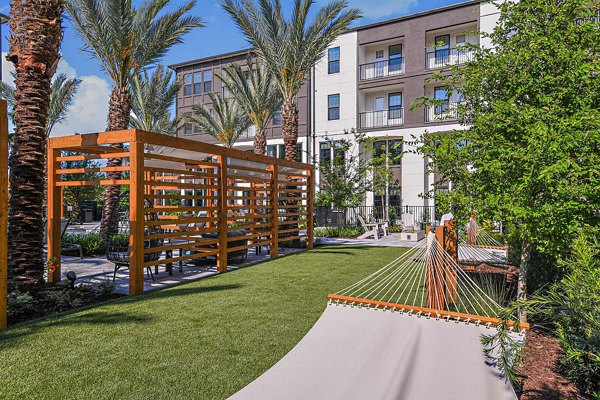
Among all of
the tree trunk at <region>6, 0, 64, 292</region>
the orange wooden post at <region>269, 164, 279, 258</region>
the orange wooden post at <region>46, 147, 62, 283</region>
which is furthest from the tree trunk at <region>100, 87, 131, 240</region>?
the tree trunk at <region>6, 0, 64, 292</region>

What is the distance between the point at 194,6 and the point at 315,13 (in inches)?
154

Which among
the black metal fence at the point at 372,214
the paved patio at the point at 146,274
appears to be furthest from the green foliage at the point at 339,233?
the paved patio at the point at 146,274

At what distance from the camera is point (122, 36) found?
34.0ft

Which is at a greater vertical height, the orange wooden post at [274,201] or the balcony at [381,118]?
the balcony at [381,118]

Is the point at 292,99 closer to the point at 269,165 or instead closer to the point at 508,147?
the point at 269,165

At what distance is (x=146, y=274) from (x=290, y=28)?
9149 mm

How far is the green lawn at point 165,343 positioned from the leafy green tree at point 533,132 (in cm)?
252

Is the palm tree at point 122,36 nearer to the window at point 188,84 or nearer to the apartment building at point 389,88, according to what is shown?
the apartment building at point 389,88

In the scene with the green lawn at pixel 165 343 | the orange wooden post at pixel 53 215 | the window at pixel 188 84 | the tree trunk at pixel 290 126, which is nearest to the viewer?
the green lawn at pixel 165 343

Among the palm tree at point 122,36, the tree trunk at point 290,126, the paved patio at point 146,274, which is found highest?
the palm tree at point 122,36

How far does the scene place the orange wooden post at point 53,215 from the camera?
6.75 meters

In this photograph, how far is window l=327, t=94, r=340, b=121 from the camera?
24078 millimetres

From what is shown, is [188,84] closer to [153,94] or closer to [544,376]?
[153,94]

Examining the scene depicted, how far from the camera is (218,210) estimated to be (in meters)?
8.28
